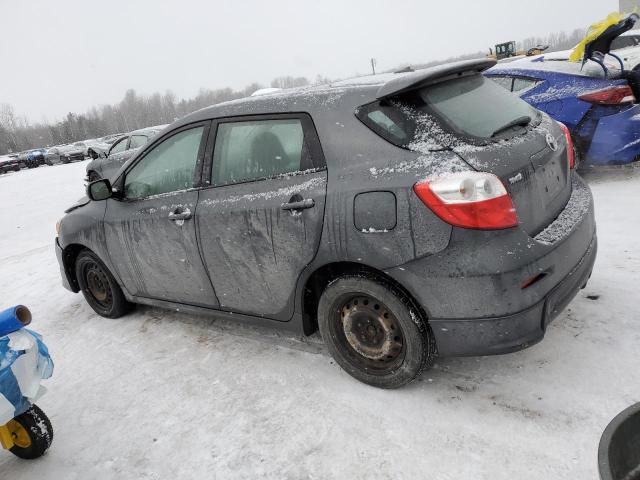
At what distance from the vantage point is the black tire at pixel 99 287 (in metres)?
4.27

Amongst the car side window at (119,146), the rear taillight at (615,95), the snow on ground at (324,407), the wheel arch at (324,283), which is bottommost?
the snow on ground at (324,407)

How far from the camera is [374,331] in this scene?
8.75 ft

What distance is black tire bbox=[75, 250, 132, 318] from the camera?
14.0 feet

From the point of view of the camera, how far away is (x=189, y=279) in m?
3.44

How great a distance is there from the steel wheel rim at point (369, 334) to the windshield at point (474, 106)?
40.4 inches

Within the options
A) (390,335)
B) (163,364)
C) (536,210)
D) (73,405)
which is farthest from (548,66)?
(73,405)

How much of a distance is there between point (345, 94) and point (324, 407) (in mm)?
1760

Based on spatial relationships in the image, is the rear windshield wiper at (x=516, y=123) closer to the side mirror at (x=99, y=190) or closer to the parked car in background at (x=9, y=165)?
the side mirror at (x=99, y=190)

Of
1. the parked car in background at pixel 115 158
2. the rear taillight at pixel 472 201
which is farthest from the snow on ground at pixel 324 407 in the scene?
the parked car in background at pixel 115 158

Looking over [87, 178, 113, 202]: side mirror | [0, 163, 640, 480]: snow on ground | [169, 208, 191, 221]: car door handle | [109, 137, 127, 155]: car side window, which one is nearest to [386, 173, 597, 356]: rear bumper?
[0, 163, 640, 480]: snow on ground

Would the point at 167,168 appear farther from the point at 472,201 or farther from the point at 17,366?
the point at 472,201

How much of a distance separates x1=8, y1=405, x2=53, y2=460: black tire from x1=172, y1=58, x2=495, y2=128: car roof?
Result: 2110 mm

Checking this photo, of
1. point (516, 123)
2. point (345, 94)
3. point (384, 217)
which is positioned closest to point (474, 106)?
point (516, 123)

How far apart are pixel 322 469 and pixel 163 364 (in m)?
1.69
